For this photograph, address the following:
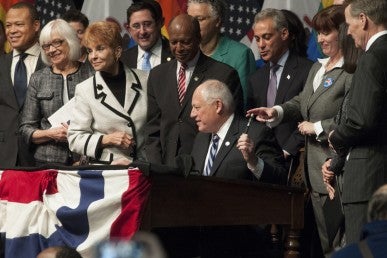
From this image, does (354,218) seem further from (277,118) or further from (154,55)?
(154,55)

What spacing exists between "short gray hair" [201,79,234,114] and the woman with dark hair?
0.81 feet

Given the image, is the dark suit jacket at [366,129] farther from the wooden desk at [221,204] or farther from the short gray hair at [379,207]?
the short gray hair at [379,207]

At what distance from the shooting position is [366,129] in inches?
287

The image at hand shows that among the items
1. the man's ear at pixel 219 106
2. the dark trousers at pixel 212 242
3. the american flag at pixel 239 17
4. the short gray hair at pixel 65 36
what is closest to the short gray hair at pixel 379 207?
the dark trousers at pixel 212 242

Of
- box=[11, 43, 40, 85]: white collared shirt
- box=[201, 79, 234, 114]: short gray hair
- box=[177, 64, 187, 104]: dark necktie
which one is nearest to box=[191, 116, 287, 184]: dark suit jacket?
box=[201, 79, 234, 114]: short gray hair

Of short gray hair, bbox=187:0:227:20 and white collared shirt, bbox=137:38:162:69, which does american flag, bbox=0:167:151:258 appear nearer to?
white collared shirt, bbox=137:38:162:69

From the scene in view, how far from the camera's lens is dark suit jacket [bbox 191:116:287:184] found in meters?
8.49

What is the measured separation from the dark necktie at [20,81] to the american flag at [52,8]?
2124 millimetres

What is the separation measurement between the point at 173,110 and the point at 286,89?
866 millimetres

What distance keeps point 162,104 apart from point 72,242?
5.73ft

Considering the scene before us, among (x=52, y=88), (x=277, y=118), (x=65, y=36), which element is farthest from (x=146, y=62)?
(x=277, y=118)

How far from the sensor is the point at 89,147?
8.76m

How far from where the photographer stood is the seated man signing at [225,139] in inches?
335

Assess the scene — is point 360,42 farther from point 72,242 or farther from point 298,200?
point 72,242
